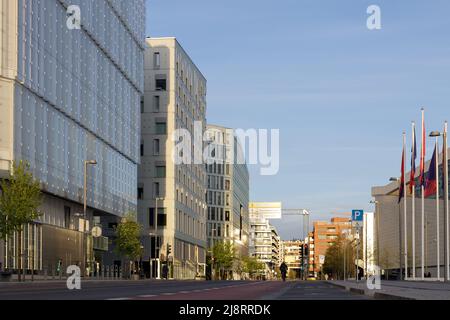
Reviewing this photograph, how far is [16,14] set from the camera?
60.2m

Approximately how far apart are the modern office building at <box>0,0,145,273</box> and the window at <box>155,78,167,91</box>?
15.0 m

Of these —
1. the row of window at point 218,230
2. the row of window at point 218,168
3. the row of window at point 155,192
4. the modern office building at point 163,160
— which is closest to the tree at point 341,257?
the row of window at point 218,230

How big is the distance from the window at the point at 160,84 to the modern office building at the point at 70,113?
592 inches

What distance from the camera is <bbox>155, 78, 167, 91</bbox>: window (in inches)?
4764

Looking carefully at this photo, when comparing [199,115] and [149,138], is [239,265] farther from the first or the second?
[149,138]

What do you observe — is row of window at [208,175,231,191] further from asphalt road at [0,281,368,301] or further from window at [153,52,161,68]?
asphalt road at [0,281,368,301]

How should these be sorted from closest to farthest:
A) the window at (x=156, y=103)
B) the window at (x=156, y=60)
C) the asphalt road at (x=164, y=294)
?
the asphalt road at (x=164, y=294) → the window at (x=156, y=103) → the window at (x=156, y=60)

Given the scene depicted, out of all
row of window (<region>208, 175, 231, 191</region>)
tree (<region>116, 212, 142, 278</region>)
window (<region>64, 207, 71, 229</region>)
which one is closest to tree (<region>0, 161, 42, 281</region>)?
window (<region>64, 207, 71, 229</region>)

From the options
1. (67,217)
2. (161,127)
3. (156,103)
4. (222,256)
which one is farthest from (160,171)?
(67,217)

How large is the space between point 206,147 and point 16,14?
→ 99.7 meters

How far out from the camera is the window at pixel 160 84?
121000mm

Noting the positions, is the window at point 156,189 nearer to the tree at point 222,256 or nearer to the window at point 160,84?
the window at point 160,84
